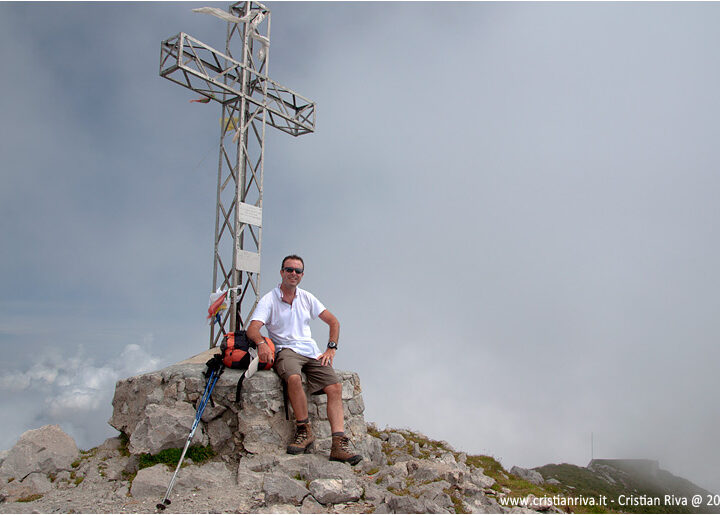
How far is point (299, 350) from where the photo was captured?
344 inches

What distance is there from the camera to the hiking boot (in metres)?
8.27

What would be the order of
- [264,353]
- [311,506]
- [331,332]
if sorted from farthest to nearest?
1. [331,332]
2. [264,353]
3. [311,506]

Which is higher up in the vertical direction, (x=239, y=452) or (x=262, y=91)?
(x=262, y=91)

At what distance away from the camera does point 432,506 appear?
6867 millimetres

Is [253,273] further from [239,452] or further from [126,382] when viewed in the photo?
[239,452]

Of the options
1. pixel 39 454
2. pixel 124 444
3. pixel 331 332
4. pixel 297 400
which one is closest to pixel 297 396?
pixel 297 400

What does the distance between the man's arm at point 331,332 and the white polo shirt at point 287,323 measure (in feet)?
0.59

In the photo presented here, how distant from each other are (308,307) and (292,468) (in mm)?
2614

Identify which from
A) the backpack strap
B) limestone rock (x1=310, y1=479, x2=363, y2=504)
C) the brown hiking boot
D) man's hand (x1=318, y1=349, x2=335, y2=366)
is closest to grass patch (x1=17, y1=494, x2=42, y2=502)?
the backpack strap

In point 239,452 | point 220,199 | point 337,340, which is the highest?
point 220,199

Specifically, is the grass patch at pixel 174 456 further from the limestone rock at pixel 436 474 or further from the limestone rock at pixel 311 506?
the limestone rock at pixel 436 474

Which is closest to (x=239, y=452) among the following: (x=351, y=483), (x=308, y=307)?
(x=351, y=483)

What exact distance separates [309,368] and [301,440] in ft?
3.73

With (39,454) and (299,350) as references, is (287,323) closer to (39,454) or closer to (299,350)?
(299,350)
